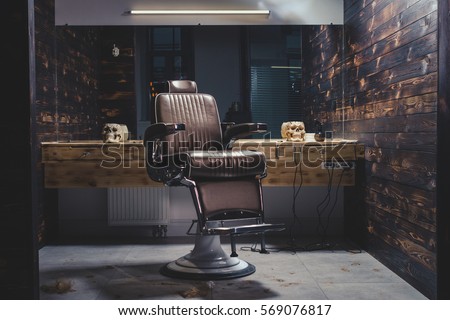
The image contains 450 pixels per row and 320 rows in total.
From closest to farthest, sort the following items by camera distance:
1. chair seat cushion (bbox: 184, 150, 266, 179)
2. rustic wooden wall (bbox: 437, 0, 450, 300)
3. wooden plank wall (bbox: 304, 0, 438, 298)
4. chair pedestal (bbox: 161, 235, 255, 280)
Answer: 1. rustic wooden wall (bbox: 437, 0, 450, 300)
2. wooden plank wall (bbox: 304, 0, 438, 298)
3. chair seat cushion (bbox: 184, 150, 266, 179)
4. chair pedestal (bbox: 161, 235, 255, 280)

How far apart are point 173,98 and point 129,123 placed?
38.2 inches

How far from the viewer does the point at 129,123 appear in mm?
4387

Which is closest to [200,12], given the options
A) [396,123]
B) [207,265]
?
[396,123]

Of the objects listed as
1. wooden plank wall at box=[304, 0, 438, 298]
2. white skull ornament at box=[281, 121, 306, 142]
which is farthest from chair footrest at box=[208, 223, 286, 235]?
white skull ornament at box=[281, 121, 306, 142]

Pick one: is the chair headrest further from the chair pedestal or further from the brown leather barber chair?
the chair pedestal

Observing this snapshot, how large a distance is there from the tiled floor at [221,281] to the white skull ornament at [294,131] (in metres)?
0.85

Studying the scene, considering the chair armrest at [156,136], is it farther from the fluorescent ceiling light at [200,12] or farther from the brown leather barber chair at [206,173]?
the fluorescent ceiling light at [200,12]

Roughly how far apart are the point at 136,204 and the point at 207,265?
1366 millimetres

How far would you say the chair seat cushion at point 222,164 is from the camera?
9.89 feet

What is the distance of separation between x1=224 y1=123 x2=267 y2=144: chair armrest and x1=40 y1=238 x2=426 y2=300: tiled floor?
0.85 metres

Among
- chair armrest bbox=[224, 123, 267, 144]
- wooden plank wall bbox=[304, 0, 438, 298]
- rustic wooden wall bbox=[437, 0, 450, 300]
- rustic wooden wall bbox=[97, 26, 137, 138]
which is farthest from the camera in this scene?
rustic wooden wall bbox=[97, 26, 137, 138]

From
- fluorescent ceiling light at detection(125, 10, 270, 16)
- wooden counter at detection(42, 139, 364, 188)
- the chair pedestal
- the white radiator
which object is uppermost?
fluorescent ceiling light at detection(125, 10, 270, 16)

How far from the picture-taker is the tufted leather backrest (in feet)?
11.4
